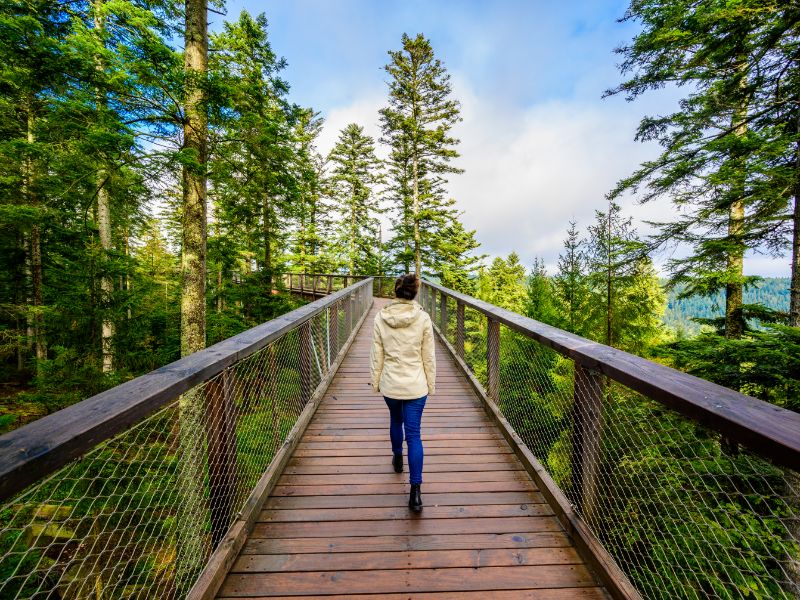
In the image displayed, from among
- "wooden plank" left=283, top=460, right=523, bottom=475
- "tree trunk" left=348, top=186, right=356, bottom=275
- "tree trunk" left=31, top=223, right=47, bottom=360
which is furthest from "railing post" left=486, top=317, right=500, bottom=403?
"tree trunk" left=348, top=186, right=356, bottom=275

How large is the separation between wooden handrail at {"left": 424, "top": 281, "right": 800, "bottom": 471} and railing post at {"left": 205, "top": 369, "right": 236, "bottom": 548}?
7.79 feet

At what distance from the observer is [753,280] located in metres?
7.45

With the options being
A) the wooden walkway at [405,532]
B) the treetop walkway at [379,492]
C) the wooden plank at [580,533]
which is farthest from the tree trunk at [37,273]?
the wooden plank at [580,533]

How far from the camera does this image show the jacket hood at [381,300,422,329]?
2.85 m

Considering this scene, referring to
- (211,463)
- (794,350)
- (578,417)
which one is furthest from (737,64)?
(211,463)

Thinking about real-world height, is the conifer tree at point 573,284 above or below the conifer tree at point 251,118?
below

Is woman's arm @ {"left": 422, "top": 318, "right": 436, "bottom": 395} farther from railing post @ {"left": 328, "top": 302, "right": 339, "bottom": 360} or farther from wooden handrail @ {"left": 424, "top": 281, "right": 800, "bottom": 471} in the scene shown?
railing post @ {"left": 328, "top": 302, "right": 339, "bottom": 360}

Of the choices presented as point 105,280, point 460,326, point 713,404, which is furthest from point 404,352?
point 105,280

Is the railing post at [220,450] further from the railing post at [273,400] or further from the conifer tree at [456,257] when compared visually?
the conifer tree at [456,257]

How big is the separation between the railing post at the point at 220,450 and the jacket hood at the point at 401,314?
1.23 metres

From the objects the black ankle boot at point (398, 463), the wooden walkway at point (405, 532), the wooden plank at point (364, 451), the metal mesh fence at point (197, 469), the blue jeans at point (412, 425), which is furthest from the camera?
the wooden plank at point (364, 451)

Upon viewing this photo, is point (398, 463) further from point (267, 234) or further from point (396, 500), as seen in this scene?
point (267, 234)

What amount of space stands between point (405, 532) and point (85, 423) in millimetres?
2076

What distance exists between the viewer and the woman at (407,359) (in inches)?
111
